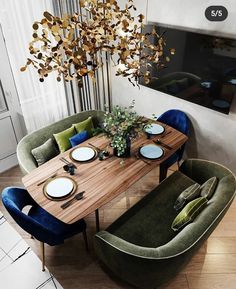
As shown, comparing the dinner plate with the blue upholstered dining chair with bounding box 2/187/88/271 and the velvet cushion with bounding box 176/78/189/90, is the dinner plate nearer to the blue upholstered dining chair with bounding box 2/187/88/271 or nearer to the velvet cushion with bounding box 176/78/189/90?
the blue upholstered dining chair with bounding box 2/187/88/271

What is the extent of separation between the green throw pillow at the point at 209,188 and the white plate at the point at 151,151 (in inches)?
21.3

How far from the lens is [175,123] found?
3.47 m

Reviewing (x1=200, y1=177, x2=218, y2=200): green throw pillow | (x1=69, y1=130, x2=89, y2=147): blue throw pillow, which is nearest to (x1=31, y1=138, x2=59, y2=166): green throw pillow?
(x1=69, y1=130, x2=89, y2=147): blue throw pillow

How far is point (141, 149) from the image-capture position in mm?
2820

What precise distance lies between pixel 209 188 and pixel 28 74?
2696 mm

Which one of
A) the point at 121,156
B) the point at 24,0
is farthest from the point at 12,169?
the point at 24,0

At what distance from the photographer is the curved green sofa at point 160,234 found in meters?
1.91

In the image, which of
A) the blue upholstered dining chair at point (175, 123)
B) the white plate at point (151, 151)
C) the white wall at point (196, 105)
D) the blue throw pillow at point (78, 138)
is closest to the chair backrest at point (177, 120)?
the blue upholstered dining chair at point (175, 123)

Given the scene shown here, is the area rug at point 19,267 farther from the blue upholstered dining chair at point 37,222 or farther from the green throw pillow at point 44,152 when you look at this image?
the green throw pillow at point 44,152

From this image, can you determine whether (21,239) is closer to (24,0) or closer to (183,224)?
(183,224)

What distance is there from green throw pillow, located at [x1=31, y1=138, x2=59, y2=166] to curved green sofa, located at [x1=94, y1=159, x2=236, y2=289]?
3.87 feet

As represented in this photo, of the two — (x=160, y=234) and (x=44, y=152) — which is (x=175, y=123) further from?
(x=44, y=152)

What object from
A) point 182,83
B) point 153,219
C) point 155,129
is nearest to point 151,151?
A: point 155,129

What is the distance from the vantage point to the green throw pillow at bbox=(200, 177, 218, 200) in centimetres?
239
